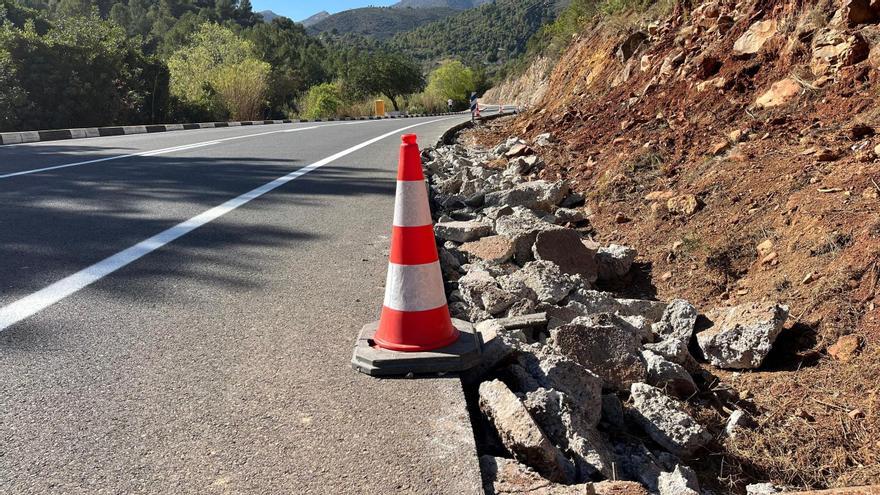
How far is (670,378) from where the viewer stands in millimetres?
3055

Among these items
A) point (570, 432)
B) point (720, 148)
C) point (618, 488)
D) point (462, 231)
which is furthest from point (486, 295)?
point (720, 148)

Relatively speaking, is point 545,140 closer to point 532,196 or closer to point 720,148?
point 532,196

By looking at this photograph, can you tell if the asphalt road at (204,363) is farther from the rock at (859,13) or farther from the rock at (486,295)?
the rock at (859,13)

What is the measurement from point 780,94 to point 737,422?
3.96m

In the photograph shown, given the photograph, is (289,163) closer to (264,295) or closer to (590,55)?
(264,295)

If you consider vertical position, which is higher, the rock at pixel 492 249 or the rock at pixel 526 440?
the rock at pixel 492 249

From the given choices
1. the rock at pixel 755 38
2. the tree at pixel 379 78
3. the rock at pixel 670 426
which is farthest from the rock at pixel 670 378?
the tree at pixel 379 78

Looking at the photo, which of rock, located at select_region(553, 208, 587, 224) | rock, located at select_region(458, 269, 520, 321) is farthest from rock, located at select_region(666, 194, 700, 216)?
rock, located at select_region(458, 269, 520, 321)

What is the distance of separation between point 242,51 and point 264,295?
166 ft

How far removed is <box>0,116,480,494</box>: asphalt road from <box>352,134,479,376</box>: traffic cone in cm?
10

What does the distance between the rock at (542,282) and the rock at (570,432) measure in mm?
1301

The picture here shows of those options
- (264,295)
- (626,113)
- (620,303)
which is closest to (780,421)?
(620,303)

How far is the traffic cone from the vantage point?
266 centimetres

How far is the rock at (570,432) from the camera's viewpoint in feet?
7.27
